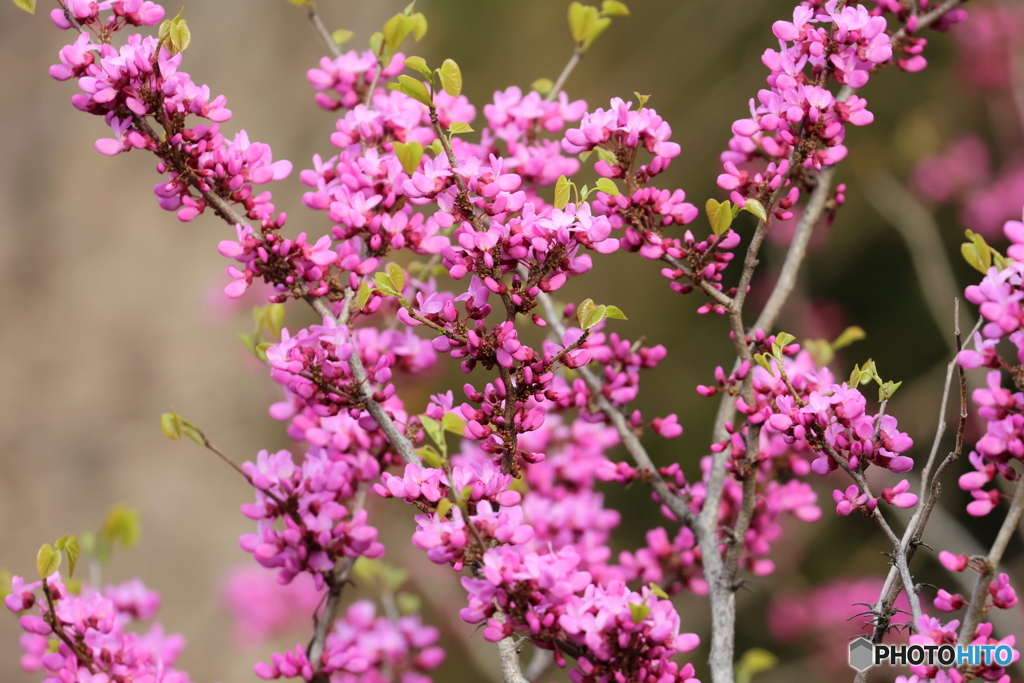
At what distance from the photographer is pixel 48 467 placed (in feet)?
16.1

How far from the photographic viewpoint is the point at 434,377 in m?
2.97

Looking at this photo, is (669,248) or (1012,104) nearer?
(669,248)

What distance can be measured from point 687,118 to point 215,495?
3696 mm

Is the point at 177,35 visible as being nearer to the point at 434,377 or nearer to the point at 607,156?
the point at 607,156

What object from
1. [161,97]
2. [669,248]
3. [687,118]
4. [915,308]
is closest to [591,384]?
[669,248]

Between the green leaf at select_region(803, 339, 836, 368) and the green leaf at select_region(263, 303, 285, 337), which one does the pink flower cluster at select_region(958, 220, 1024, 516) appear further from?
the green leaf at select_region(263, 303, 285, 337)

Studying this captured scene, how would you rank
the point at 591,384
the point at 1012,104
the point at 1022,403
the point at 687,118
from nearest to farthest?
the point at 1022,403 < the point at 591,384 < the point at 1012,104 < the point at 687,118

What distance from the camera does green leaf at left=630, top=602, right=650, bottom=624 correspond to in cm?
88

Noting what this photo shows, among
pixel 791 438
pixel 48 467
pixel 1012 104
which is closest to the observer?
pixel 791 438

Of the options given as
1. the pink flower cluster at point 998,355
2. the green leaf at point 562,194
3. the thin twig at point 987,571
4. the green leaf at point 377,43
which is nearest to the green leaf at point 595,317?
the green leaf at point 562,194

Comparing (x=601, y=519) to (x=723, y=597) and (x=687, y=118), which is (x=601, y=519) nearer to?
(x=723, y=597)

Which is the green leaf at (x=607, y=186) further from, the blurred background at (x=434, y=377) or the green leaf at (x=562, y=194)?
the blurred background at (x=434, y=377)

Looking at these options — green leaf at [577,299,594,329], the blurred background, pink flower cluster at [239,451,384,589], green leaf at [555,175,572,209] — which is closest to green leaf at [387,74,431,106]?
green leaf at [555,175,572,209]

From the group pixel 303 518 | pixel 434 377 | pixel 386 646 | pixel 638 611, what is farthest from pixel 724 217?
pixel 434 377
